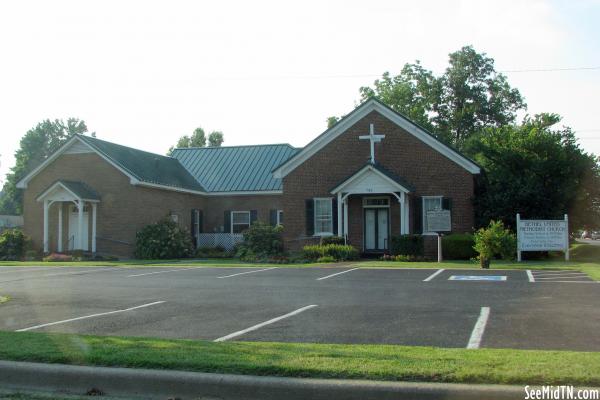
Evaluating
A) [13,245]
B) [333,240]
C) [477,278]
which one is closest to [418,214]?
[333,240]

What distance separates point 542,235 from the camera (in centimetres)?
2412

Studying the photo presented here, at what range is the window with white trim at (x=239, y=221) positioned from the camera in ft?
119

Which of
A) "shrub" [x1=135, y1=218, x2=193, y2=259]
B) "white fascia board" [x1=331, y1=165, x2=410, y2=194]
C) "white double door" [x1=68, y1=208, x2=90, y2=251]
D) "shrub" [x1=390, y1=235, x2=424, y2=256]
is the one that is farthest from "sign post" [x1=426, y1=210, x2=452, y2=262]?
"white double door" [x1=68, y1=208, x2=90, y2=251]

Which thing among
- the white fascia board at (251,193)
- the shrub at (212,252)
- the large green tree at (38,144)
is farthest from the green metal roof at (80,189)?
the large green tree at (38,144)

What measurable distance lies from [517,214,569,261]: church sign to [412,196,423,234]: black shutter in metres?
5.07

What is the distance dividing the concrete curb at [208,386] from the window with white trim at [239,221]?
29361mm

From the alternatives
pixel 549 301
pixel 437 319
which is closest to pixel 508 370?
pixel 437 319

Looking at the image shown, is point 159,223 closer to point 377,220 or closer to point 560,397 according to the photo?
point 377,220

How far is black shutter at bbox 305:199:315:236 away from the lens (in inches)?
1169

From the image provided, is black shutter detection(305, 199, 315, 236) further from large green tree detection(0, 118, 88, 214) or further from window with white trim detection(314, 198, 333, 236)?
large green tree detection(0, 118, 88, 214)

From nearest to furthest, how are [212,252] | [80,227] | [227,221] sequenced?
[80,227]
[212,252]
[227,221]

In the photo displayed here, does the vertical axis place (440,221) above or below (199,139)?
below

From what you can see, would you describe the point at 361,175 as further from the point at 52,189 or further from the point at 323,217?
the point at 52,189

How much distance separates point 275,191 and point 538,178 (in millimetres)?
13779
